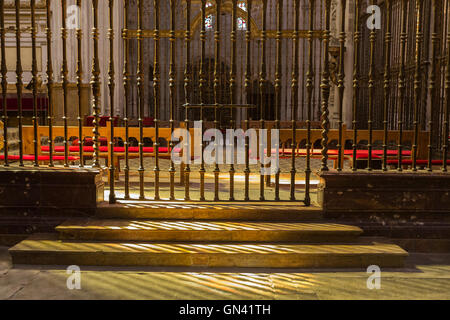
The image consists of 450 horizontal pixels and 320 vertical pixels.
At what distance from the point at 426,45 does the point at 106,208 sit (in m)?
6.00

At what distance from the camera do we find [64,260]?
125 inches

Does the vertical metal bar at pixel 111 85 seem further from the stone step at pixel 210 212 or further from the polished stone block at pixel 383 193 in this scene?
Result: the polished stone block at pixel 383 193

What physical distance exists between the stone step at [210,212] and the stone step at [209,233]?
0.19m

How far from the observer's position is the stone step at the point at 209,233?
3.38 m

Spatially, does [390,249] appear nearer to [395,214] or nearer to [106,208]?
[395,214]

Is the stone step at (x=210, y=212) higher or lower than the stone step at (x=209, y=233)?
higher

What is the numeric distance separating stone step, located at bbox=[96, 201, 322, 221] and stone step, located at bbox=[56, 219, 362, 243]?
19 cm

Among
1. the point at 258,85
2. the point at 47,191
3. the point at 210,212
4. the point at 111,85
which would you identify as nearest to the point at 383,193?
the point at 210,212

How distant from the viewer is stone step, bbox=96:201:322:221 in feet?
11.9
